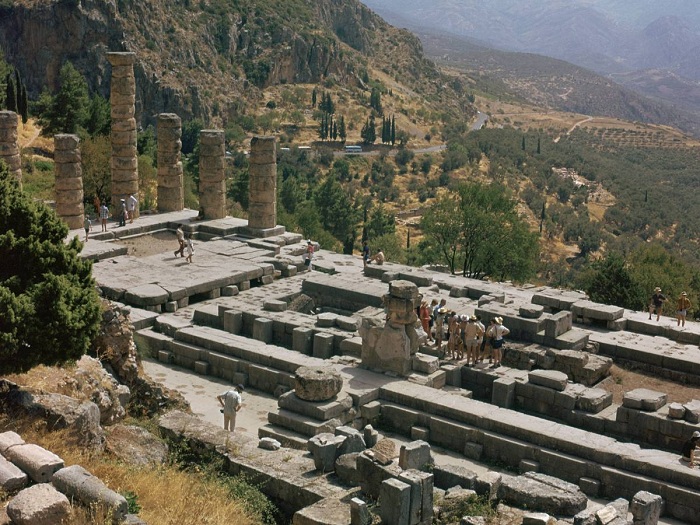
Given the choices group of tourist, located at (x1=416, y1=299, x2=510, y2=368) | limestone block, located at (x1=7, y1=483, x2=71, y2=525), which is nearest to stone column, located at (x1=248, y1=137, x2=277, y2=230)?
group of tourist, located at (x1=416, y1=299, x2=510, y2=368)

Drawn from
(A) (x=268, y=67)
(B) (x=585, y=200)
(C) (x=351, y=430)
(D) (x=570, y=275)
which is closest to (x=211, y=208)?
(C) (x=351, y=430)

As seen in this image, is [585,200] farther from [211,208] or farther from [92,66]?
[211,208]

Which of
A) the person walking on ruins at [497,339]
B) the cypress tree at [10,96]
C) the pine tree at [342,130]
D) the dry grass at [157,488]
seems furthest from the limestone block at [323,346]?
the pine tree at [342,130]

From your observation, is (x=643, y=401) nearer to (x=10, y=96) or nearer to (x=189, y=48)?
(x=10, y=96)

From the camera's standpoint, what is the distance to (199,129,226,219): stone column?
94.7ft

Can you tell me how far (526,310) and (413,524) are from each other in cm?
990

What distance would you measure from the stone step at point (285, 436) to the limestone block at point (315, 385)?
0.70 m

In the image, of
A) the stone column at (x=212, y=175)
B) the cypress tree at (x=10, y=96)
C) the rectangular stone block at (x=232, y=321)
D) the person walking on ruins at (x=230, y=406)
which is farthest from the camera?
the cypress tree at (x=10, y=96)

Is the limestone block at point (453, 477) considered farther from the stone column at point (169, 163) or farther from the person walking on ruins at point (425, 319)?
the stone column at point (169, 163)

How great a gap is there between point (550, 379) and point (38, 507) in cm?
1040

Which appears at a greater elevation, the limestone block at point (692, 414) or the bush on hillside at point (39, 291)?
the bush on hillside at point (39, 291)

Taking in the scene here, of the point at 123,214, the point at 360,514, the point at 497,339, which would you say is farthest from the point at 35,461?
the point at 123,214

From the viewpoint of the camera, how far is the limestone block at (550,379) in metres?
16.7

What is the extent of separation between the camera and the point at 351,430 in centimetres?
1306
